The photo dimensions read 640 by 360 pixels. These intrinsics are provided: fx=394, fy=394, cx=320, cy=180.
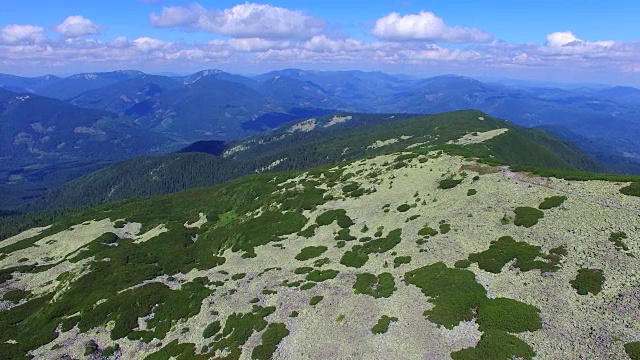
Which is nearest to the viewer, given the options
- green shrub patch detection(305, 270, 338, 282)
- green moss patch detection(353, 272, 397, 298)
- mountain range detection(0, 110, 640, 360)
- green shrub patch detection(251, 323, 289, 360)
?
mountain range detection(0, 110, 640, 360)

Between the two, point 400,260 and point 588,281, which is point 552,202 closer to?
point 588,281

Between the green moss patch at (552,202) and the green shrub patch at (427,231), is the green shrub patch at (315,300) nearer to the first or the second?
the green shrub patch at (427,231)

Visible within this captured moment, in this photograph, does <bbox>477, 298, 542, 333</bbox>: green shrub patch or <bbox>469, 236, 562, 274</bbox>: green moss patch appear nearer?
<bbox>477, 298, 542, 333</bbox>: green shrub patch

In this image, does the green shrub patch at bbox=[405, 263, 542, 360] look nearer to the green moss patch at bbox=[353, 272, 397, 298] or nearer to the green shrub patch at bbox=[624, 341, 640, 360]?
the green moss patch at bbox=[353, 272, 397, 298]

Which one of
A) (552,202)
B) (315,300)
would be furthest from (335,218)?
(552,202)

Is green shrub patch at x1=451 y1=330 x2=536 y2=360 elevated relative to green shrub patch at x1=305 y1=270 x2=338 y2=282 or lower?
elevated

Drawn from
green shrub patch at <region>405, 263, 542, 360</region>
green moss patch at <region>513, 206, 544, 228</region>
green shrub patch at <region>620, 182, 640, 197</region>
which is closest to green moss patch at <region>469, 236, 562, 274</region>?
green shrub patch at <region>405, 263, 542, 360</region>

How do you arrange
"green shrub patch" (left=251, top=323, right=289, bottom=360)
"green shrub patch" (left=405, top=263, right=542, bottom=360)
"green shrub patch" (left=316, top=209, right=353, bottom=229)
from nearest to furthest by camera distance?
"green shrub patch" (left=405, top=263, right=542, bottom=360), "green shrub patch" (left=251, top=323, right=289, bottom=360), "green shrub patch" (left=316, top=209, right=353, bottom=229)

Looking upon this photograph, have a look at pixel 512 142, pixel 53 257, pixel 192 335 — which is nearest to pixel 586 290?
pixel 192 335
